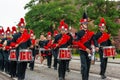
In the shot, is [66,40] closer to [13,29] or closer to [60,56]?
[60,56]

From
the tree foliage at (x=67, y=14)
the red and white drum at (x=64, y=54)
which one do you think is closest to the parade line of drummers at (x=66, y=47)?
the red and white drum at (x=64, y=54)

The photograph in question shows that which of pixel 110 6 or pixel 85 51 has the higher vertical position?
pixel 110 6

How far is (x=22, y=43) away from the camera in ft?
48.0

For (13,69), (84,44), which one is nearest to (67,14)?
(13,69)

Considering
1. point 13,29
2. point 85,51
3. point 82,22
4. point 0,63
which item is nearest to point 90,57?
point 85,51

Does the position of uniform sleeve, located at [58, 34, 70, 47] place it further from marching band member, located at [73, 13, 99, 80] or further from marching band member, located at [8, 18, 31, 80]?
marching band member, located at [73, 13, 99, 80]

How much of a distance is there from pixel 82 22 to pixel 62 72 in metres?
3.16

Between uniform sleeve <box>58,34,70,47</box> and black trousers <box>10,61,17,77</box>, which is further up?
uniform sleeve <box>58,34,70,47</box>

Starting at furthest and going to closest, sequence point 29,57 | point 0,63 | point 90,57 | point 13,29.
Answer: point 0,63
point 13,29
point 29,57
point 90,57

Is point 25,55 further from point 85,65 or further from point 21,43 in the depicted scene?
point 85,65

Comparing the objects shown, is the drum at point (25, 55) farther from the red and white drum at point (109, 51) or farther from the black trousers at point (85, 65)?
the red and white drum at point (109, 51)

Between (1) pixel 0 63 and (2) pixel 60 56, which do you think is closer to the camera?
(2) pixel 60 56

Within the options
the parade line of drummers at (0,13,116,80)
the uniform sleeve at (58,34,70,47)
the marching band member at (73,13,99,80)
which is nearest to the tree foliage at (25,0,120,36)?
the parade line of drummers at (0,13,116,80)

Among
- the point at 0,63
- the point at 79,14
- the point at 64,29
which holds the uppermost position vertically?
the point at 79,14
